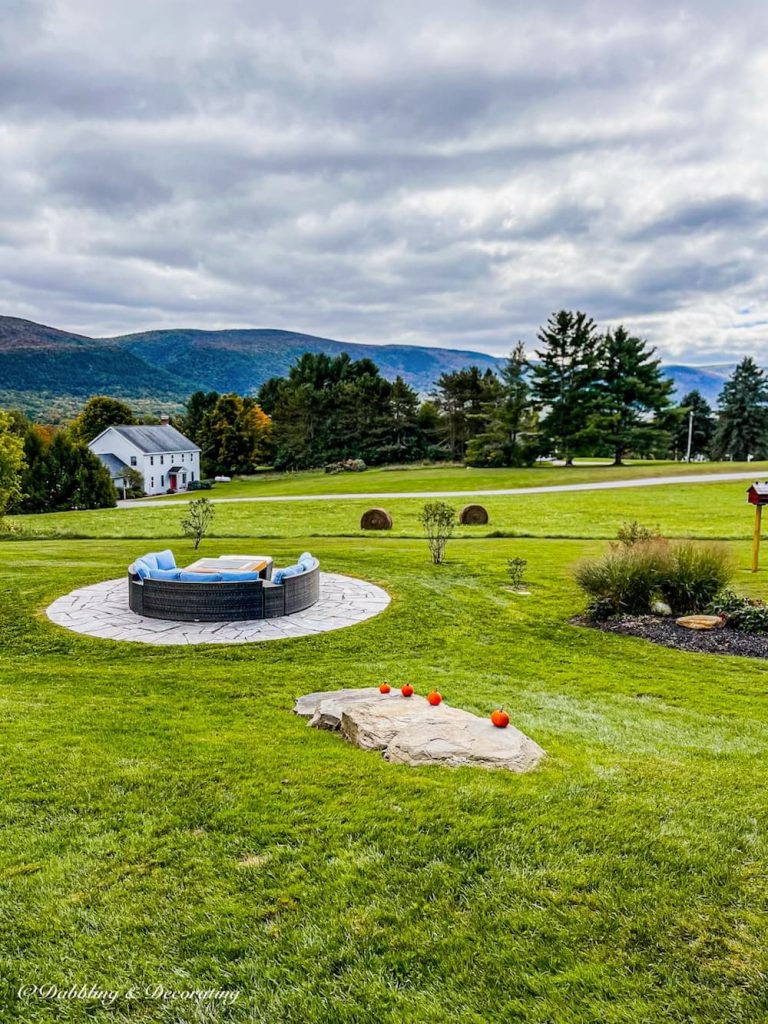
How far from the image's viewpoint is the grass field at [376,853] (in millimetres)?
2439

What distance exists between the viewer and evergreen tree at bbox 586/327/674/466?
42.0 metres

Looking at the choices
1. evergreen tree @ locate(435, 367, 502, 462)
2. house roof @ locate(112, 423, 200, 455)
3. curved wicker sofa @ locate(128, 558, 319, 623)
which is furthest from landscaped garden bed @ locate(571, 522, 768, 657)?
house roof @ locate(112, 423, 200, 455)

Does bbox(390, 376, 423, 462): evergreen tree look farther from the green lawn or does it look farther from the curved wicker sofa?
the curved wicker sofa

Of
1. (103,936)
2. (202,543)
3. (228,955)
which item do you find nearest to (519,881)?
(228,955)

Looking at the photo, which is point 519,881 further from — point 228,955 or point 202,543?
point 202,543

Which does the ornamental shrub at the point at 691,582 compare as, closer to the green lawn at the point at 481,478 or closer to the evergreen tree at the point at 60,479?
the green lawn at the point at 481,478

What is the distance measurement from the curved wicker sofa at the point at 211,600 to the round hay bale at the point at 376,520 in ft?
37.2

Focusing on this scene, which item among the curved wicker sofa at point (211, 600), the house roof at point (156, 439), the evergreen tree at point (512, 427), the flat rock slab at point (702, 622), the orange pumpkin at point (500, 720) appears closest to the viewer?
the orange pumpkin at point (500, 720)

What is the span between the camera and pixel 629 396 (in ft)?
141

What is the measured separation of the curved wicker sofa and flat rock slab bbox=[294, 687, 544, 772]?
3504 mm

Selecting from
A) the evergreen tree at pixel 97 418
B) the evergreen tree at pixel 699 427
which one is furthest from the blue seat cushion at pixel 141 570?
the evergreen tree at pixel 699 427

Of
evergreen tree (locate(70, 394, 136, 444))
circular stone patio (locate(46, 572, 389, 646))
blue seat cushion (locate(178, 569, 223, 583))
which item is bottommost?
circular stone patio (locate(46, 572, 389, 646))

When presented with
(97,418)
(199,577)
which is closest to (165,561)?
(199,577)

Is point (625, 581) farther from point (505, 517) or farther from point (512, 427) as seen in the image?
point (512, 427)
